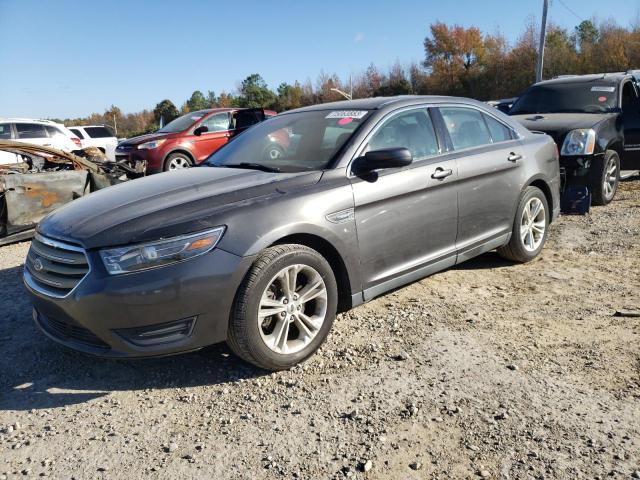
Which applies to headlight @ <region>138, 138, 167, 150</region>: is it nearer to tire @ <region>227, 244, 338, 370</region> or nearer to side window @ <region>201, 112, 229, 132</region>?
side window @ <region>201, 112, 229, 132</region>

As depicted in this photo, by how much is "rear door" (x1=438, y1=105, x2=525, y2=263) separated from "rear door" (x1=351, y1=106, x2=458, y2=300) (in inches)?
6.0

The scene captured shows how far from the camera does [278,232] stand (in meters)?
3.09

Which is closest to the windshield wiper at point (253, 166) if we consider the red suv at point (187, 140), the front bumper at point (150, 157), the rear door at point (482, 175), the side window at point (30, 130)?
the rear door at point (482, 175)

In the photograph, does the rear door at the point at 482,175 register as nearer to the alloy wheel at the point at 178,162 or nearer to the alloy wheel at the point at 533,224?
the alloy wheel at the point at 533,224

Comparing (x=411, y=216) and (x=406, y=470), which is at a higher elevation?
(x=411, y=216)

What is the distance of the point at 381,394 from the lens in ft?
9.64

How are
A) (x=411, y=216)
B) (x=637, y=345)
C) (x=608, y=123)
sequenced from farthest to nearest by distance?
(x=608, y=123)
(x=411, y=216)
(x=637, y=345)

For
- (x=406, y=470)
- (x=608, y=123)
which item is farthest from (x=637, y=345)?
(x=608, y=123)

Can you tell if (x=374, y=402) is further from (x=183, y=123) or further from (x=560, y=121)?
(x=183, y=123)

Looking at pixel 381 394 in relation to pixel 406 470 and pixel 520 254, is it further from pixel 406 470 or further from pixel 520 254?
pixel 520 254

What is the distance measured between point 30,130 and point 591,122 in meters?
12.7

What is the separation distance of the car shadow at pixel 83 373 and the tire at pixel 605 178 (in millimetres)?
5788

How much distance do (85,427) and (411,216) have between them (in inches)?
95.0

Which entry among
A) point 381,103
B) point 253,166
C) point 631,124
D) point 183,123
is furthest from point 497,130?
point 183,123
